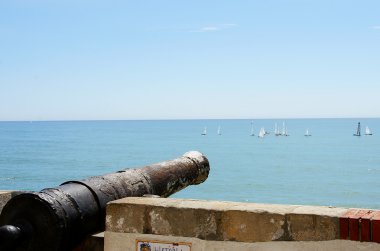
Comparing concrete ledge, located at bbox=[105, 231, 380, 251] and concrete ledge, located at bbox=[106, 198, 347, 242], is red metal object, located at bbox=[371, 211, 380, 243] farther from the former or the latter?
concrete ledge, located at bbox=[106, 198, 347, 242]

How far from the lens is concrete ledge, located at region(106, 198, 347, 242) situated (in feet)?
13.1

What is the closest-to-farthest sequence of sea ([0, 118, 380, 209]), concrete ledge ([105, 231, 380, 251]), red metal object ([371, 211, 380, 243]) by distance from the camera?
red metal object ([371, 211, 380, 243]), concrete ledge ([105, 231, 380, 251]), sea ([0, 118, 380, 209])


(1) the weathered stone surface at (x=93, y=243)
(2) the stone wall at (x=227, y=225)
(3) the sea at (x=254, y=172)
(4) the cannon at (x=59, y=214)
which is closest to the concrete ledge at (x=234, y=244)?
(2) the stone wall at (x=227, y=225)

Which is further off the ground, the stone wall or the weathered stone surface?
the stone wall

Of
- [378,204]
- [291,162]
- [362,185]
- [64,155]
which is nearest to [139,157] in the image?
[64,155]

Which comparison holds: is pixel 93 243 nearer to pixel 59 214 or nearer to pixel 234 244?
pixel 59 214

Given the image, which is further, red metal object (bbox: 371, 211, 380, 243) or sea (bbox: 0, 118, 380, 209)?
sea (bbox: 0, 118, 380, 209)

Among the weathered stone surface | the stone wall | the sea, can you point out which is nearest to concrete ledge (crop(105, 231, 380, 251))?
the stone wall

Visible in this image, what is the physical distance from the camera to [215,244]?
428cm

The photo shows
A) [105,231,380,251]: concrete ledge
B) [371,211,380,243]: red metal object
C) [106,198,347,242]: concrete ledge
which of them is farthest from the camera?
[106,198,347,242]: concrete ledge

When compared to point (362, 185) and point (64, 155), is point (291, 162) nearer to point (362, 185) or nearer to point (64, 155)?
point (362, 185)

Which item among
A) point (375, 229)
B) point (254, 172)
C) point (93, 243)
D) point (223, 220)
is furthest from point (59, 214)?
point (254, 172)

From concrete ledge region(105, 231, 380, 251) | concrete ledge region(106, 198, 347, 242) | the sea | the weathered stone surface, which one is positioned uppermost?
concrete ledge region(106, 198, 347, 242)

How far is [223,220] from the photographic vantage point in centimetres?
425
